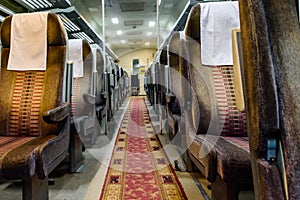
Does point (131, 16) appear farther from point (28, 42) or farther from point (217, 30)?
point (217, 30)

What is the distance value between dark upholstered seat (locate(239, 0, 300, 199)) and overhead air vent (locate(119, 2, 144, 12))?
7.45m

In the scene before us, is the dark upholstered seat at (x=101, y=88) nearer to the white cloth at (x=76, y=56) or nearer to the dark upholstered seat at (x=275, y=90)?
the white cloth at (x=76, y=56)

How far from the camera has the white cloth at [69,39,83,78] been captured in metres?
2.28

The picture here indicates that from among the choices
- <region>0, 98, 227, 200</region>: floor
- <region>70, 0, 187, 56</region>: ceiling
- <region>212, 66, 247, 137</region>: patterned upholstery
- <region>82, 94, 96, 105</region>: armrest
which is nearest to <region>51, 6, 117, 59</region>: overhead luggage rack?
<region>70, 0, 187, 56</region>: ceiling

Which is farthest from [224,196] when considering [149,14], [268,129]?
[149,14]

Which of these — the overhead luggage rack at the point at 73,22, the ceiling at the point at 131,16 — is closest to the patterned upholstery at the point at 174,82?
the overhead luggage rack at the point at 73,22

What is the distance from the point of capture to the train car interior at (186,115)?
42cm

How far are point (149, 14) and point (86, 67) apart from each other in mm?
6696

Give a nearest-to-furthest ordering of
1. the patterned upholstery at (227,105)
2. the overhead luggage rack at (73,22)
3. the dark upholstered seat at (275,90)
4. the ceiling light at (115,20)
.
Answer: the dark upholstered seat at (275,90)
the patterned upholstery at (227,105)
the overhead luggage rack at (73,22)
the ceiling light at (115,20)

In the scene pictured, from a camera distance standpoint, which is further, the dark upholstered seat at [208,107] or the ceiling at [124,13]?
the ceiling at [124,13]

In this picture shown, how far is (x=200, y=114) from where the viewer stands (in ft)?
4.16

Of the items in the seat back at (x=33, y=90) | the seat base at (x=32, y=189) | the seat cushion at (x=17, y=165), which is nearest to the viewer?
the seat cushion at (x=17, y=165)

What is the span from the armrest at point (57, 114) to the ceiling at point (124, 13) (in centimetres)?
312

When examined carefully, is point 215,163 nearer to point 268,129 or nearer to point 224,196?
point 224,196
